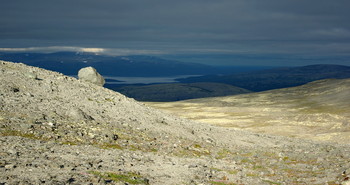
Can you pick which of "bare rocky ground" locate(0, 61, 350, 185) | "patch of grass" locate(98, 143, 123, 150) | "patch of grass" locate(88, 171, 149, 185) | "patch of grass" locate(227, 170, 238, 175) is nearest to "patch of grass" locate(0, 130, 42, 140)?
"bare rocky ground" locate(0, 61, 350, 185)

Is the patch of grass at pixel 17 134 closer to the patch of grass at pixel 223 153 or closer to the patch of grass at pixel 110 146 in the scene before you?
the patch of grass at pixel 110 146

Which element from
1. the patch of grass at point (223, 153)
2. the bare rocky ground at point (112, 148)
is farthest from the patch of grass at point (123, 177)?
the patch of grass at point (223, 153)

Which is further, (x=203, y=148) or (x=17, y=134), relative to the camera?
(x=203, y=148)

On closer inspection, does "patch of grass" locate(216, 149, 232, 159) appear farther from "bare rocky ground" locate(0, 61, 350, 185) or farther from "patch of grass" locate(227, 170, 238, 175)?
"patch of grass" locate(227, 170, 238, 175)

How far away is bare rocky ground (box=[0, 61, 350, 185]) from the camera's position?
23317mm

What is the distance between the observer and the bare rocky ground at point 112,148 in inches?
918

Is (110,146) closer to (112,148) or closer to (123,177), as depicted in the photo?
(112,148)

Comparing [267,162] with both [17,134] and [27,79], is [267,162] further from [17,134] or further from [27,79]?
[27,79]

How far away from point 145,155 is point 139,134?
357 inches

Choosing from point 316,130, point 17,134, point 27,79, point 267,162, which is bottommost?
point 316,130

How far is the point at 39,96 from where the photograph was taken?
42969 millimetres

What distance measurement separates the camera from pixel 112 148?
31484 millimetres

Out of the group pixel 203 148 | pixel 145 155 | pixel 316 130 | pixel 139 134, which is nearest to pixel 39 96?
pixel 139 134

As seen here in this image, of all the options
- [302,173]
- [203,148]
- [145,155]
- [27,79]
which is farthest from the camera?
[27,79]
